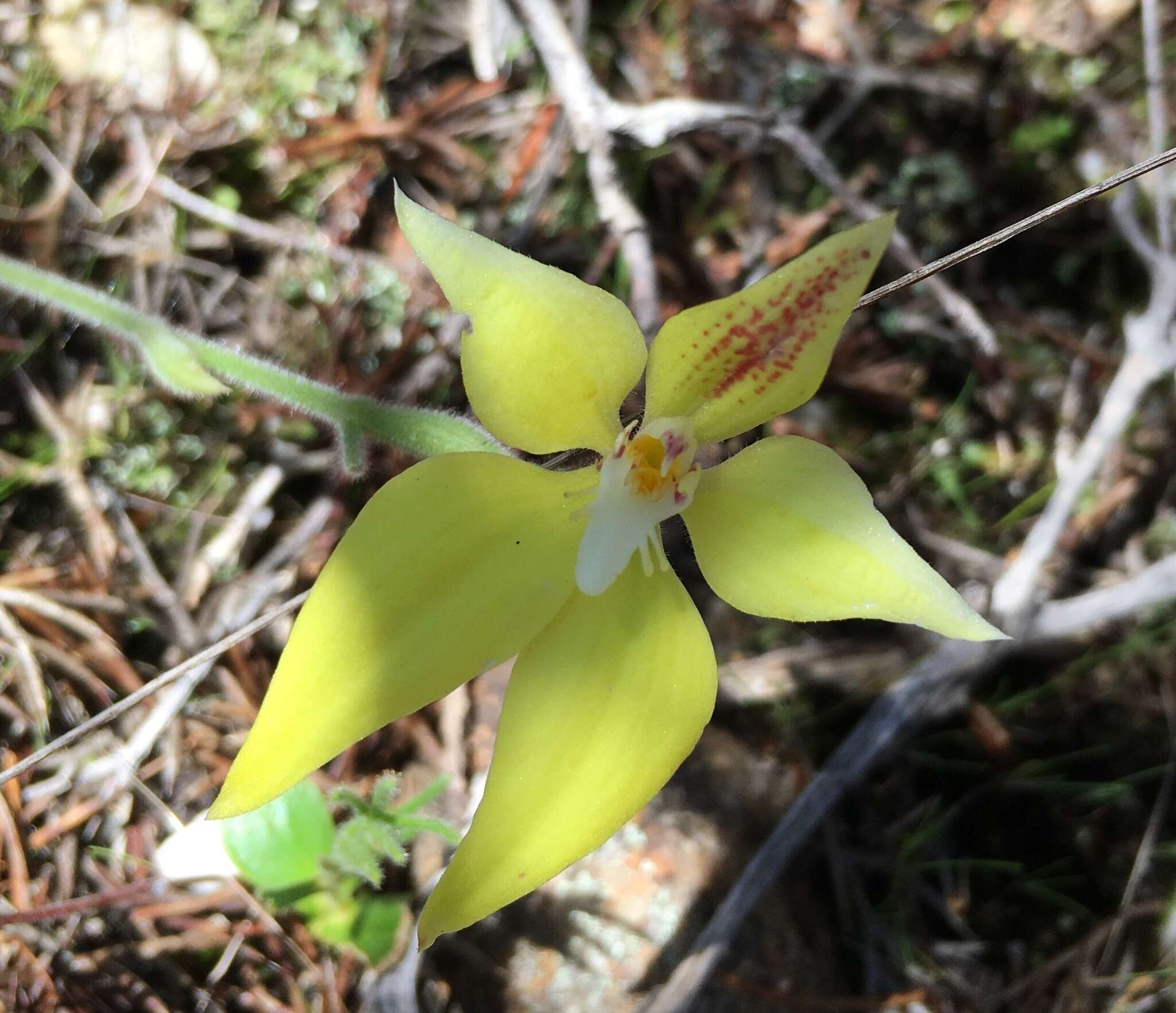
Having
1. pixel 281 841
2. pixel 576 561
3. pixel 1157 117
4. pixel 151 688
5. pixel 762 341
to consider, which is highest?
pixel 762 341

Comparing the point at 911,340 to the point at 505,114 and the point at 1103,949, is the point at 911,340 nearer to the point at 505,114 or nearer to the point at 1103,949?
the point at 505,114

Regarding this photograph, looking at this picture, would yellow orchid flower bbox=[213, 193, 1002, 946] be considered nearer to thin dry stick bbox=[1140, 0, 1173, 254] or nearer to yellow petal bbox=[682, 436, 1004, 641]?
yellow petal bbox=[682, 436, 1004, 641]

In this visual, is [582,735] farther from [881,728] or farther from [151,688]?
[881,728]

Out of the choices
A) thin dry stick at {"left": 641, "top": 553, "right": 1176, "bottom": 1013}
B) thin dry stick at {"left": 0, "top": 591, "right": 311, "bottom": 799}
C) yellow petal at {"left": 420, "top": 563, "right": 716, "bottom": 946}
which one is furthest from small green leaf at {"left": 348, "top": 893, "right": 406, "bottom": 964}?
yellow petal at {"left": 420, "top": 563, "right": 716, "bottom": 946}

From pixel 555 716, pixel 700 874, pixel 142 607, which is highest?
pixel 555 716

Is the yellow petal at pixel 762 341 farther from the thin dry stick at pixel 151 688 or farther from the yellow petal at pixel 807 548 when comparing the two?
the thin dry stick at pixel 151 688

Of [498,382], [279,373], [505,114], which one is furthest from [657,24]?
[498,382]

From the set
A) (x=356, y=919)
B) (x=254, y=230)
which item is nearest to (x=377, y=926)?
(x=356, y=919)
